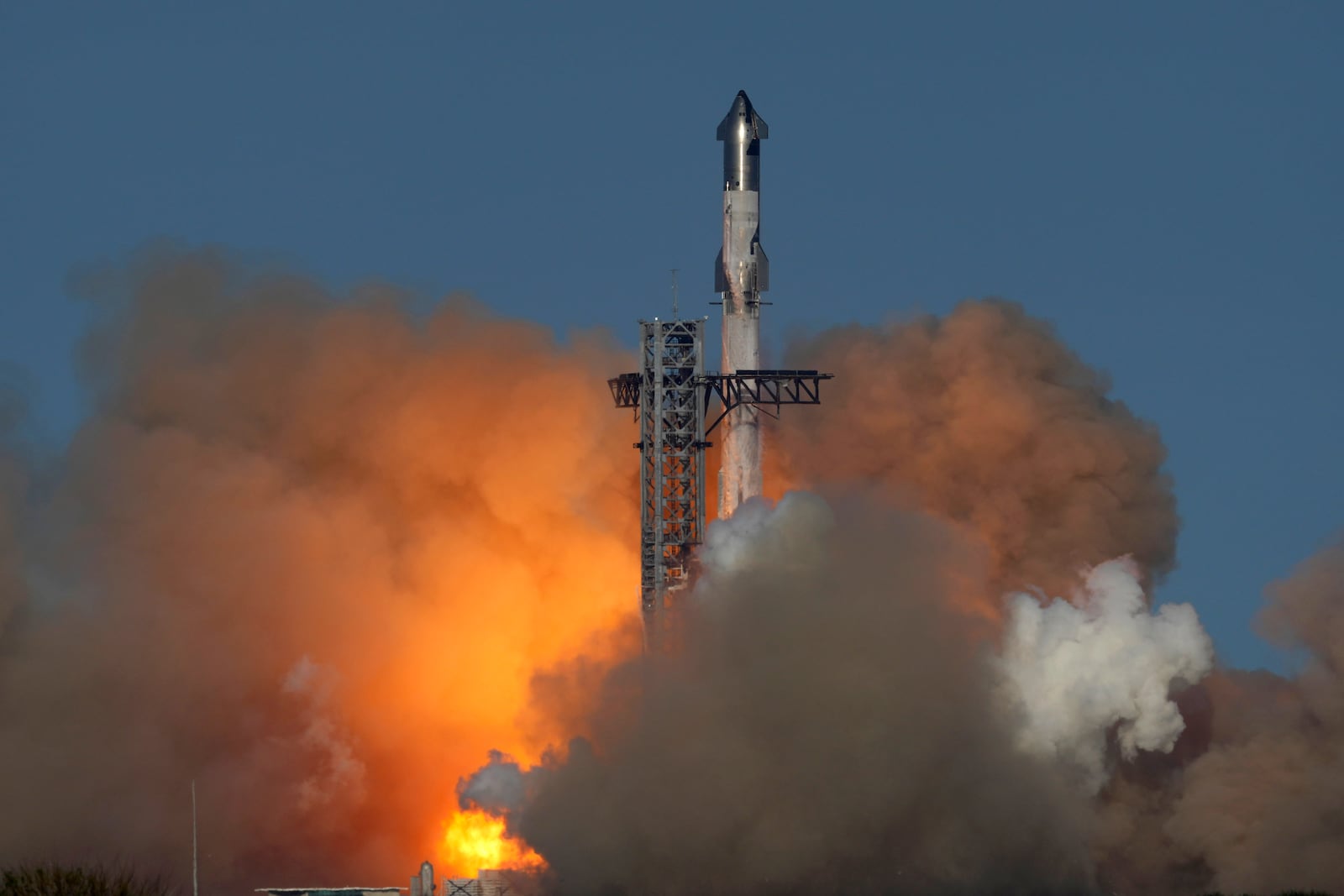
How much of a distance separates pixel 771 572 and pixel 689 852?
581 cm

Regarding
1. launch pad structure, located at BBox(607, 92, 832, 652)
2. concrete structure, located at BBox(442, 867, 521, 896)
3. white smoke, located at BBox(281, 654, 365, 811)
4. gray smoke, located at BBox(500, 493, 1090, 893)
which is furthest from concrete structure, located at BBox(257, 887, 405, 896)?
launch pad structure, located at BBox(607, 92, 832, 652)

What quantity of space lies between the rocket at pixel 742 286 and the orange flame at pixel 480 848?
8395mm

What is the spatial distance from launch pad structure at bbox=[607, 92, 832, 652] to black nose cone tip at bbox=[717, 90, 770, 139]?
18 mm

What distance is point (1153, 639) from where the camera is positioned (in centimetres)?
6981

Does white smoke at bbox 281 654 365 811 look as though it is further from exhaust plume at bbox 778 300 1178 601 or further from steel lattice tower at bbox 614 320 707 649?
exhaust plume at bbox 778 300 1178 601

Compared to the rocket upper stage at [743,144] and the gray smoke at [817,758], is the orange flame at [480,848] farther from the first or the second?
the rocket upper stage at [743,144]

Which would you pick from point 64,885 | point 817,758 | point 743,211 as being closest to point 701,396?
point 743,211

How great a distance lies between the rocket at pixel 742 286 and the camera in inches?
2960

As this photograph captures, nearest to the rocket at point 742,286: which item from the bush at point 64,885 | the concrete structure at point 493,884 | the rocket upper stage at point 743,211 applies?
the rocket upper stage at point 743,211

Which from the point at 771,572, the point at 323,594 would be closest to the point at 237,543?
the point at 323,594

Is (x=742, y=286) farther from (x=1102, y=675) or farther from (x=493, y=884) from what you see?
(x=493, y=884)

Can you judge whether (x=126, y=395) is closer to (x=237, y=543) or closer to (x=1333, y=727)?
(x=237, y=543)

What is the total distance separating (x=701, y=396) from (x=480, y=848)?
10.5 meters

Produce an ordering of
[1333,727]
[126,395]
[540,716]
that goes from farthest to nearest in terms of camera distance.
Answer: [126,395] → [540,716] → [1333,727]
